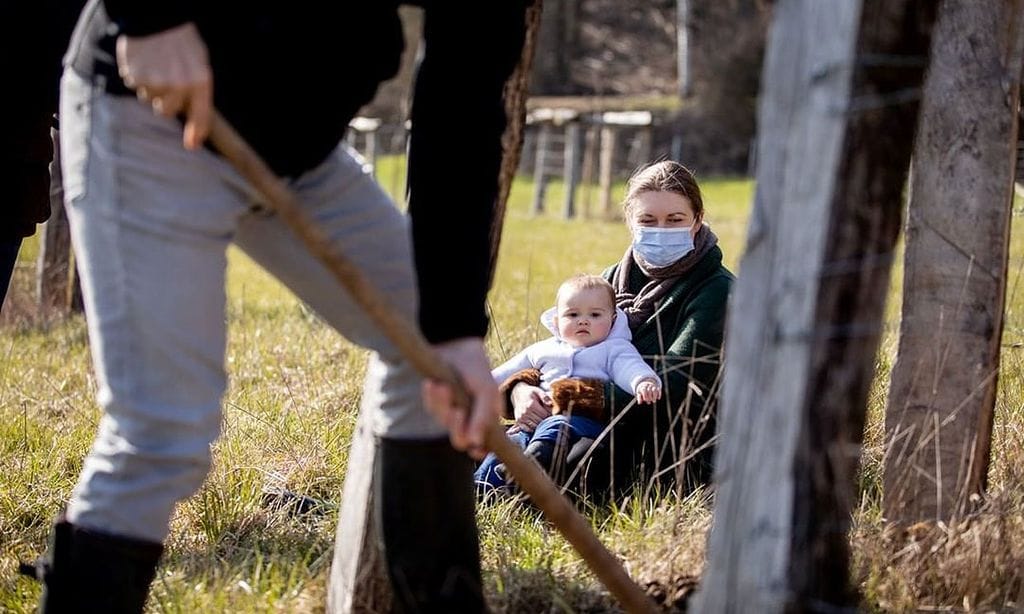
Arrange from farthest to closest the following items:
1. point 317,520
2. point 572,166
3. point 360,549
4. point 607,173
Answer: point 572,166
point 607,173
point 317,520
point 360,549

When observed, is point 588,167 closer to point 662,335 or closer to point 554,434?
point 662,335

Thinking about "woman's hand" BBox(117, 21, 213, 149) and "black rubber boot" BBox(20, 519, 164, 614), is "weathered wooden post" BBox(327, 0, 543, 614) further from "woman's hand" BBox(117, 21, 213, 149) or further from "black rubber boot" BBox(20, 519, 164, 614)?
"woman's hand" BBox(117, 21, 213, 149)

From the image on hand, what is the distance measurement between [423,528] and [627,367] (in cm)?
157

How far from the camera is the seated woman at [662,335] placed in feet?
12.2

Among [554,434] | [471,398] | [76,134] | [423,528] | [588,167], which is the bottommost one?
[554,434]

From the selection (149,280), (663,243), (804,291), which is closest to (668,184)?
(663,243)

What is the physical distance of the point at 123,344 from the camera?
197cm

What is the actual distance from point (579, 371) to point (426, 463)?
5.38 feet

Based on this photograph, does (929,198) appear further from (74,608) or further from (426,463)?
(74,608)

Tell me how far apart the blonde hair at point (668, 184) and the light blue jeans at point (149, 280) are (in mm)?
1888

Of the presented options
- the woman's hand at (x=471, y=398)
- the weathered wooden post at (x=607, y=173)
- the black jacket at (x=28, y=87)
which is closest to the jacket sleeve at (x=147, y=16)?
the woman's hand at (x=471, y=398)

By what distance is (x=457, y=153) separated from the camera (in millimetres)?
2145

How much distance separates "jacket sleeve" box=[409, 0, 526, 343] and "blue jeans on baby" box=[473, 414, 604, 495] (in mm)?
1644

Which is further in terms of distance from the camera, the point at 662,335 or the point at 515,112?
the point at 662,335
